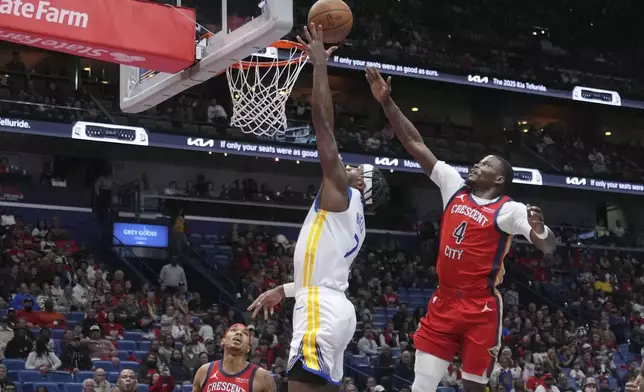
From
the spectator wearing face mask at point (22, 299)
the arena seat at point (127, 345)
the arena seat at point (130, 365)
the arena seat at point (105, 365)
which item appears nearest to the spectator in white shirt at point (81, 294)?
the spectator wearing face mask at point (22, 299)

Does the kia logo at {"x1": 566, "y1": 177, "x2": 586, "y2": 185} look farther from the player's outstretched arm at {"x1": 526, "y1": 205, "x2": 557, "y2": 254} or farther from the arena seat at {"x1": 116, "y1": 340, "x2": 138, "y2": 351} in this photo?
the player's outstretched arm at {"x1": 526, "y1": 205, "x2": 557, "y2": 254}

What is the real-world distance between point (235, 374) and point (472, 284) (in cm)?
194

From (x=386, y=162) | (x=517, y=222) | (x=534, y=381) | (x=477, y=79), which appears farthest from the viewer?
(x=477, y=79)

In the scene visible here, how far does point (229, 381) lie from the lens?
746cm

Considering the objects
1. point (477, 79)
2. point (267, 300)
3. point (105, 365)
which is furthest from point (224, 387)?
point (477, 79)

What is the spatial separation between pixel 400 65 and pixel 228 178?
5247 mm

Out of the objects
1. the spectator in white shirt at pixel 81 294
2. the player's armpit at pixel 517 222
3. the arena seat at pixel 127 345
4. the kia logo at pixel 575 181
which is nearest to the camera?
the player's armpit at pixel 517 222

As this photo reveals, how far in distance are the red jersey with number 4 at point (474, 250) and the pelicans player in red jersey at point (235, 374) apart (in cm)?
161

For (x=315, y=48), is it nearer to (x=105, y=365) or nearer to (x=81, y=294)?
(x=105, y=365)

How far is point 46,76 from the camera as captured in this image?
23656 millimetres

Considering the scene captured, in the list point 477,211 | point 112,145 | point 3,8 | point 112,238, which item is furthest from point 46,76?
point 477,211

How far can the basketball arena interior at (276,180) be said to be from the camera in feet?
42.3

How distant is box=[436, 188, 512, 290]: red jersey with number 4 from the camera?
6613mm

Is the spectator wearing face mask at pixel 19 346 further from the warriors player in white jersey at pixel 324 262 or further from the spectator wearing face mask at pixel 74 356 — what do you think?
the warriors player in white jersey at pixel 324 262
